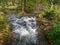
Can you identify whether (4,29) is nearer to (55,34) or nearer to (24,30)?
(24,30)

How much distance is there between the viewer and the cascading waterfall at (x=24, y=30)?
13203 millimetres

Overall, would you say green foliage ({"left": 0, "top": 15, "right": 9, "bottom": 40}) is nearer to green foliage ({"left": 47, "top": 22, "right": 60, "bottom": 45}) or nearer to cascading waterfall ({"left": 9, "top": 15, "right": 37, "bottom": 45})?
cascading waterfall ({"left": 9, "top": 15, "right": 37, "bottom": 45})

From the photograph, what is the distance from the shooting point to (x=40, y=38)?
13469mm

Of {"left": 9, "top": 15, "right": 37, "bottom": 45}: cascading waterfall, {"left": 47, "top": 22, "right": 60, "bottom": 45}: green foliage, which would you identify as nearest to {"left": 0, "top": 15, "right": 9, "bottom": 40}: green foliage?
{"left": 9, "top": 15, "right": 37, "bottom": 45}: cascading waterfall

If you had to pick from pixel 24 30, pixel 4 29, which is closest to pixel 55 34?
pixel 24 30

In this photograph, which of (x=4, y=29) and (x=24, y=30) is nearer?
(x=4, y=29)

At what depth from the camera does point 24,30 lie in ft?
47.5

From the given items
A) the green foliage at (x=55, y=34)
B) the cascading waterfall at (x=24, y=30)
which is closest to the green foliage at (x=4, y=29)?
the cascading waterfall at (x=24, y=30)

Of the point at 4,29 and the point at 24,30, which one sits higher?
the point at 4,29

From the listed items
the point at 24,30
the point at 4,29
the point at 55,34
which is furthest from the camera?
the point at 24,30

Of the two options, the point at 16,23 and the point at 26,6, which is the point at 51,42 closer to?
the point at 16,23

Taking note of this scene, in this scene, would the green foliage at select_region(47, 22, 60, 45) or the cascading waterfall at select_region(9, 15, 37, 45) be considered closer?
the green foliage at select_region(47, 22, 60, 45)

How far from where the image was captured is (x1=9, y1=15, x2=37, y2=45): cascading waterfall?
43.3 ft

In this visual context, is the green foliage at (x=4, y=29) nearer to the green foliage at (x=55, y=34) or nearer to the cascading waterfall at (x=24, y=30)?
the cascading waterfall at (x=24, y=30)
